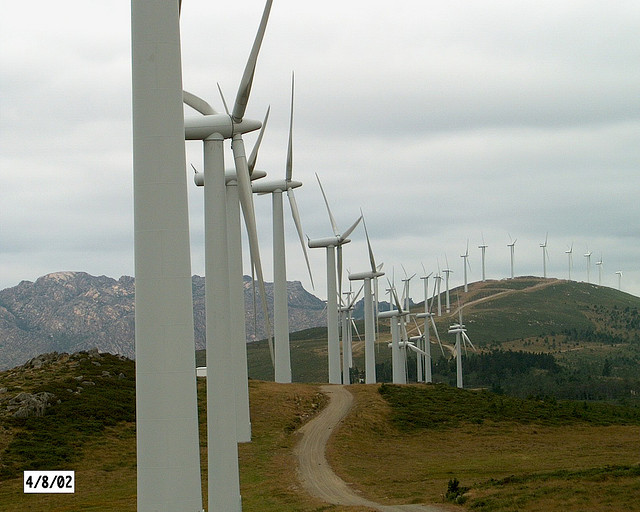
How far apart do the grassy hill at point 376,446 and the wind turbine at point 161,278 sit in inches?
1198

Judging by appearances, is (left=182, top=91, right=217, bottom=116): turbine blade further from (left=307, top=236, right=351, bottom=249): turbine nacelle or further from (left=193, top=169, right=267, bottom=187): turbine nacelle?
(left=307, top=236, right=351, bottom=249): turbine nacelle

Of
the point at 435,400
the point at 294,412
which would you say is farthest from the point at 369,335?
the point at 294,412

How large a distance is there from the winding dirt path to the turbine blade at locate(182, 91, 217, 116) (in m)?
26.3

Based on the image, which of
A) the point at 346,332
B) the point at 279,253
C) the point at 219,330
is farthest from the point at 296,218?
the point at 346,332

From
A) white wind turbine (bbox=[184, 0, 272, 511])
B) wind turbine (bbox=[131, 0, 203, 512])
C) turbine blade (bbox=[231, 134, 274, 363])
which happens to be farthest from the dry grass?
wind turbine (bbox=[131, 0, 203, 512])

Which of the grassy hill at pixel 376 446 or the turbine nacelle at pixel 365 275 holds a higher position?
the turbine nacelle at pixel 365 275

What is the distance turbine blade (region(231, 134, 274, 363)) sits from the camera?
36781 mm

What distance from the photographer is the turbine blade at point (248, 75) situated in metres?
36.2

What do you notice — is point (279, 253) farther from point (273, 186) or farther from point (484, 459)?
point (484, 459)

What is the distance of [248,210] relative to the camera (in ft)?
131

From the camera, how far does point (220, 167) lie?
43094 millimetres

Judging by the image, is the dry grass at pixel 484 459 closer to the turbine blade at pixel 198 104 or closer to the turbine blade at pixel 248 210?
the turbine blade at pixel 248 210

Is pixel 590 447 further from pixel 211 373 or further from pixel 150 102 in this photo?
pixel 150 102

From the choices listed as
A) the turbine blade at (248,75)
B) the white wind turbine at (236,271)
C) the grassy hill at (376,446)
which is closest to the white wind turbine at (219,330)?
the turbine blade at (248,75)
